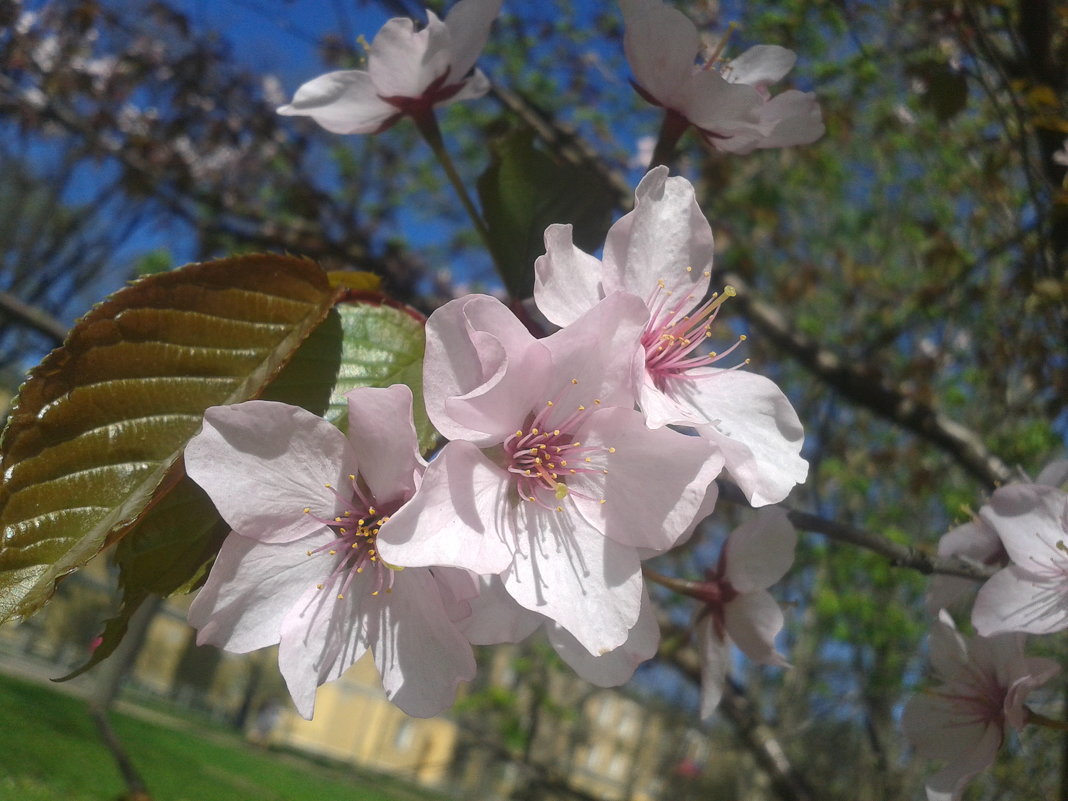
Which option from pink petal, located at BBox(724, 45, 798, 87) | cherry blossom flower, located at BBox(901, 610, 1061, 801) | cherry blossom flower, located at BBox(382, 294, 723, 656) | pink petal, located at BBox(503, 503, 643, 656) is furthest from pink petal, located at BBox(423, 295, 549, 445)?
cherry blossom flower, located at BBox(901, 610, 1061, 801)

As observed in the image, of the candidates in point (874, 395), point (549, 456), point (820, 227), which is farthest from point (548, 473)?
point (820, 227)

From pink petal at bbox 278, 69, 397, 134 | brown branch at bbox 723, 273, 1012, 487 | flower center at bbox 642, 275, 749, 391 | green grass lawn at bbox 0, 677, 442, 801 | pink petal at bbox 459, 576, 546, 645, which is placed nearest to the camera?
pink petal at bbox 459, 576, 546, 645

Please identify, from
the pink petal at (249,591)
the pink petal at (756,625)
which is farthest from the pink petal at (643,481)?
the pink petal at (756,625)

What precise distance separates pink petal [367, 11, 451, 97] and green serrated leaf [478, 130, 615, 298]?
0.12 metres

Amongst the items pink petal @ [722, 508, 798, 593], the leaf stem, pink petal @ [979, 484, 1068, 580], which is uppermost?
the leaf stem

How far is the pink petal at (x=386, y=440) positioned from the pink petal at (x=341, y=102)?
432 millimetres

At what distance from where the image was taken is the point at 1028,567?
89cm

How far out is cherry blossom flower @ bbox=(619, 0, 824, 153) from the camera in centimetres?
82

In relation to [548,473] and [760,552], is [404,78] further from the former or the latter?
[760,552]

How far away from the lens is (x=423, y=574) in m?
0.68

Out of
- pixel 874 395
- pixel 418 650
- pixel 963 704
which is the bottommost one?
pixel 874 395

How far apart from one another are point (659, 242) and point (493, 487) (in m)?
0.28

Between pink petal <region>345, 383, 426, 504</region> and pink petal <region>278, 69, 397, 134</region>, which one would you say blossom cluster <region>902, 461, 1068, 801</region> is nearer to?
pink petal <region>345, 383, 426, 504</region>

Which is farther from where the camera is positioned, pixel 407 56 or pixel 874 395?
pixel 874 395
